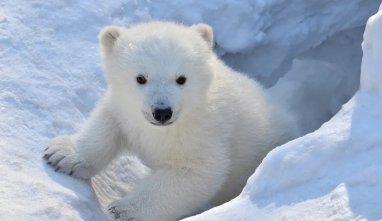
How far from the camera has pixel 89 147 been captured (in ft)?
12.6

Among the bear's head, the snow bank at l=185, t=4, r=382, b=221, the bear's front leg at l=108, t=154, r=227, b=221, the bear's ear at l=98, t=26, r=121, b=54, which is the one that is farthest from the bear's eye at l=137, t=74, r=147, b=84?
the snow bank at l=185, t=4, r=382, b=221

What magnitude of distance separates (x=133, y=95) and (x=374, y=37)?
50.6 inches

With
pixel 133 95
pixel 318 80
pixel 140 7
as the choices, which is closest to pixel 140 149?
pixel 133 95

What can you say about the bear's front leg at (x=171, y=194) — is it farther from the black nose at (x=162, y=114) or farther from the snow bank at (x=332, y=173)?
the snow bank at (x=332, y=173)

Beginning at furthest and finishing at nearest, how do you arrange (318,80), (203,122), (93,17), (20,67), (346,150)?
(318,80) < (93,17) < (20,67) < (203,122) < (346,150)

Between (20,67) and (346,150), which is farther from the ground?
(20,67)

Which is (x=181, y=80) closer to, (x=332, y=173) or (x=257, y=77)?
(x=332, y=173)

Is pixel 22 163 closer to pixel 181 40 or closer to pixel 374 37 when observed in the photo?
pixel 181 40

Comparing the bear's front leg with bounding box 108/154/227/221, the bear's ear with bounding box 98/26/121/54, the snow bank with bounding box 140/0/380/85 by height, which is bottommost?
the bear's front leg with bounding box 108/154/227/221

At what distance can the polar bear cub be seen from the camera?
357 cm

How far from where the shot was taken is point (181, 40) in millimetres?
3713

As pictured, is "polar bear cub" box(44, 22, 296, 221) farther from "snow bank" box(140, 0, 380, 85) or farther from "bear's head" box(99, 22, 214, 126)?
"snow bank" box(140, 0, 380, 85)

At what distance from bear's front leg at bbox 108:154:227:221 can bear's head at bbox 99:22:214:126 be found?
271mm

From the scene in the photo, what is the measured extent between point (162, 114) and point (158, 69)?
0.82 ft
